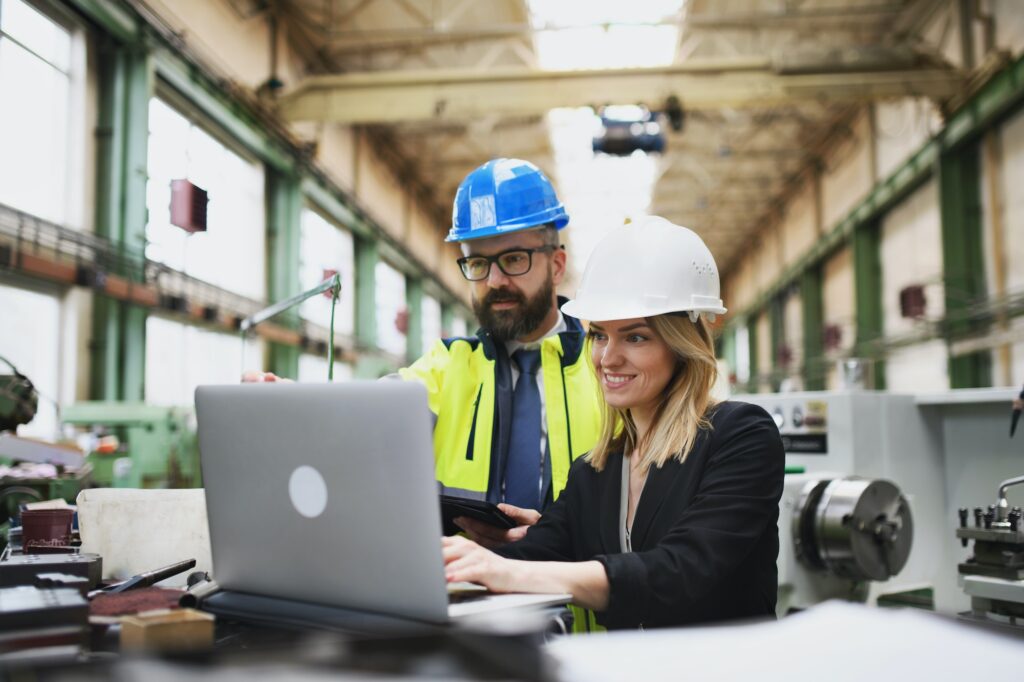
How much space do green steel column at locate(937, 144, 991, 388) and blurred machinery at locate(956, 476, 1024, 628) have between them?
15.1 feet

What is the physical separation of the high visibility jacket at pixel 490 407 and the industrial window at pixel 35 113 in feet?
10.1

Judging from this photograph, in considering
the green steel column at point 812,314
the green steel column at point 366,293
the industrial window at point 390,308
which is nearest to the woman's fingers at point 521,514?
the green steel column at point 366,293

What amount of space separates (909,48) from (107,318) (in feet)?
19.3

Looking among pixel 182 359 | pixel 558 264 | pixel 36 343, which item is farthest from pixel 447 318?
pixel 558 264

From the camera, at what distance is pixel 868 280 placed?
29.1 feet

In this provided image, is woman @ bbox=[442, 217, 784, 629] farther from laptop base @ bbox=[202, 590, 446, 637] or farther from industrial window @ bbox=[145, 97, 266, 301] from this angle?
industrial window @ bbox=[145, 97, 266, 301]

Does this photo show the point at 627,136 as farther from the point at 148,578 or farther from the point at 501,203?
the point at 148,578

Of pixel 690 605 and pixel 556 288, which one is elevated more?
pixel 556 288

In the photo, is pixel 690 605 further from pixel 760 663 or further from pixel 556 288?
pixel 556 288

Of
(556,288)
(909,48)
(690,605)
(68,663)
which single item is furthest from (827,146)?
(68,663)

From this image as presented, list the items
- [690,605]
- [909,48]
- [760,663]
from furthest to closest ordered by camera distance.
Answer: [909,48] → [690,605] → [760,663]

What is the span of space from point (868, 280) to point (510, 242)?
7.92 m

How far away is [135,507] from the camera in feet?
4.97

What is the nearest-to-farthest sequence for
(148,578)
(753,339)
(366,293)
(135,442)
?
1. (148,578)
2. (135,442)
3. (366,293)
4. (753,339)
